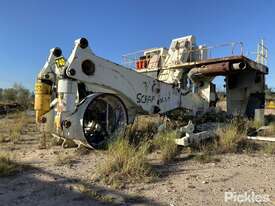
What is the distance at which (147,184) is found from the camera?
552cm

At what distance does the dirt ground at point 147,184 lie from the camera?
4797 millimetres

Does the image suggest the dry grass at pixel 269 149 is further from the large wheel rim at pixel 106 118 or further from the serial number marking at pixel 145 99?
the large wheel rim at pixel 106 118

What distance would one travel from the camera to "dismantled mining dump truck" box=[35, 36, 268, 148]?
775 centimetres

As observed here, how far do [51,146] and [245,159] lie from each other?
514 centimetres

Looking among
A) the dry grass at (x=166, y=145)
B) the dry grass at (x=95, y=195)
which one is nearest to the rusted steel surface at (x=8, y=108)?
the dry grass at (x=166, y=145)

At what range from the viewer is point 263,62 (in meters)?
14.4

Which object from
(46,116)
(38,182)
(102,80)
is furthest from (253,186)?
(46,116)

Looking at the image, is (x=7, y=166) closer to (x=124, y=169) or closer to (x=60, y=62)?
(x=124, y=169)

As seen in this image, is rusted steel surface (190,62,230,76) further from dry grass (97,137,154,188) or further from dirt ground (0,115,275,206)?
dry grass (97,137,154,188)

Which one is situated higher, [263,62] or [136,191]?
[263,62]

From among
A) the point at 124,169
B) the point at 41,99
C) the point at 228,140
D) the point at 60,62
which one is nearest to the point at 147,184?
the point at 124,169

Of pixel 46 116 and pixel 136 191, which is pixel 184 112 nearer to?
pixel 46 116

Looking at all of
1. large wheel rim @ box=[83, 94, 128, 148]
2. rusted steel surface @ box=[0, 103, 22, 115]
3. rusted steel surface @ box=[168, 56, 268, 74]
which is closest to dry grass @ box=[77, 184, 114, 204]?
large wheel rim @ box=[83, 94, 128, 148]

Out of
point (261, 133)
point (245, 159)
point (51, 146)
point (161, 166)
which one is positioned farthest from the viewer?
point (261, 133)
